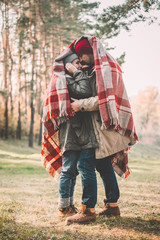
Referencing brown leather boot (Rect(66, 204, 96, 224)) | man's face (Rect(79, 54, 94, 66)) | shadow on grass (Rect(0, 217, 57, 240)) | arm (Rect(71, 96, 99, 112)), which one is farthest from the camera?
man's face (Rect(79, 54, 94, 66))

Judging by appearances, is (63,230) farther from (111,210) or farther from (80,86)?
(80,86)

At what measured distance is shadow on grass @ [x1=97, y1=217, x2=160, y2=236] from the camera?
2402 millimetres

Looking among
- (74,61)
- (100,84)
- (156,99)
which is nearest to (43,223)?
(100,84)

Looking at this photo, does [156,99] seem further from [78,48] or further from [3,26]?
[78,48]

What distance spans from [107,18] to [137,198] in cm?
408

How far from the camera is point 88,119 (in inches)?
111

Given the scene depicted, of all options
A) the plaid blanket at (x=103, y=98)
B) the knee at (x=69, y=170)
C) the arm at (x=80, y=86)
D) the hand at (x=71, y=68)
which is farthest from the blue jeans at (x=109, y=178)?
the hand at (x=71, y=68)

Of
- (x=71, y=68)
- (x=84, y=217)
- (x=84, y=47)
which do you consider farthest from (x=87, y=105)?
(x=84, y=217)

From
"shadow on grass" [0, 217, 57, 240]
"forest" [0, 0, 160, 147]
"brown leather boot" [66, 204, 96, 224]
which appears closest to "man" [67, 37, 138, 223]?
"brown leather boot" [66, 204, 96, 224]

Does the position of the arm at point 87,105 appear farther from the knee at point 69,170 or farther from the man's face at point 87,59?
the knee at point 69,170

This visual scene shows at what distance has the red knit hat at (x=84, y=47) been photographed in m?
2.88

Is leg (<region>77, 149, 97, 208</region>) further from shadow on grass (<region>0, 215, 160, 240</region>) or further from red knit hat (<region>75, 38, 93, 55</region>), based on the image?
red knit hat (<region>75, 38, 93, 55</region>)

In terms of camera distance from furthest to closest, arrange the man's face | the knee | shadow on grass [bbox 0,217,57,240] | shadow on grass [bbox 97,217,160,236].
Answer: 1. the man's face
2. the knee
3. shadow on grass [bbox 97,217,160,236]
4. shadow on grass [bbox 0,217,57,240]

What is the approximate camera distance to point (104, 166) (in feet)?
9.49
